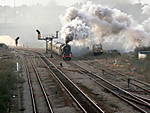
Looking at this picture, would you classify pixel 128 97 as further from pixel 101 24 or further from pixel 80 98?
pixel 101 24

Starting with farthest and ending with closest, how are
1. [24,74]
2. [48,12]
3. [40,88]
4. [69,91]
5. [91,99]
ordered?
1. [48,12]
2. [24,74]
3. [40,88]
4. [69,91]
5. [91,99]

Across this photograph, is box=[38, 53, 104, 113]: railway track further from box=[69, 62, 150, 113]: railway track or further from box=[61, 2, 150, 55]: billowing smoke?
box=[61, 2, 150, 55]: billowing smoke

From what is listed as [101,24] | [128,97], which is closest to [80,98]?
[128,97]

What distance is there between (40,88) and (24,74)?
8385 mm

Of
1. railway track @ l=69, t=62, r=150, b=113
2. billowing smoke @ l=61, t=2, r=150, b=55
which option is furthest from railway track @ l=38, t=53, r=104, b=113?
billowing smoke @ l=61, t=2, r=150, b=55

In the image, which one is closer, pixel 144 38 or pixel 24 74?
pixel 24 74

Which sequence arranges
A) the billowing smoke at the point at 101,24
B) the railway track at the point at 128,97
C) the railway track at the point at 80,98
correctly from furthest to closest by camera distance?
the billowing smoke at the point at 101,24 < the railway track at the point at 128,97 < the railway track at the point at 80,98

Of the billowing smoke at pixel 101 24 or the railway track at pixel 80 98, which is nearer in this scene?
the railway track at pixel 80 98

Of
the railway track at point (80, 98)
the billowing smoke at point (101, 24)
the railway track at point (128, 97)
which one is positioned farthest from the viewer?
the billowing smoke at point (101, 24)

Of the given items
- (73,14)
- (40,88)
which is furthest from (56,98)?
(73,14)

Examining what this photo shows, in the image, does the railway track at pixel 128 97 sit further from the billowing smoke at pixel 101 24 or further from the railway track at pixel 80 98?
the billowing smoke at pixel 101 24

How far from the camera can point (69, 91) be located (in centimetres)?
2217

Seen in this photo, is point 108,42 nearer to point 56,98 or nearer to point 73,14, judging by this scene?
point 73,14

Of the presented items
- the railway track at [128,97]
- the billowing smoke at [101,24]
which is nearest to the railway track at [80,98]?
the railway track at [128,97]
